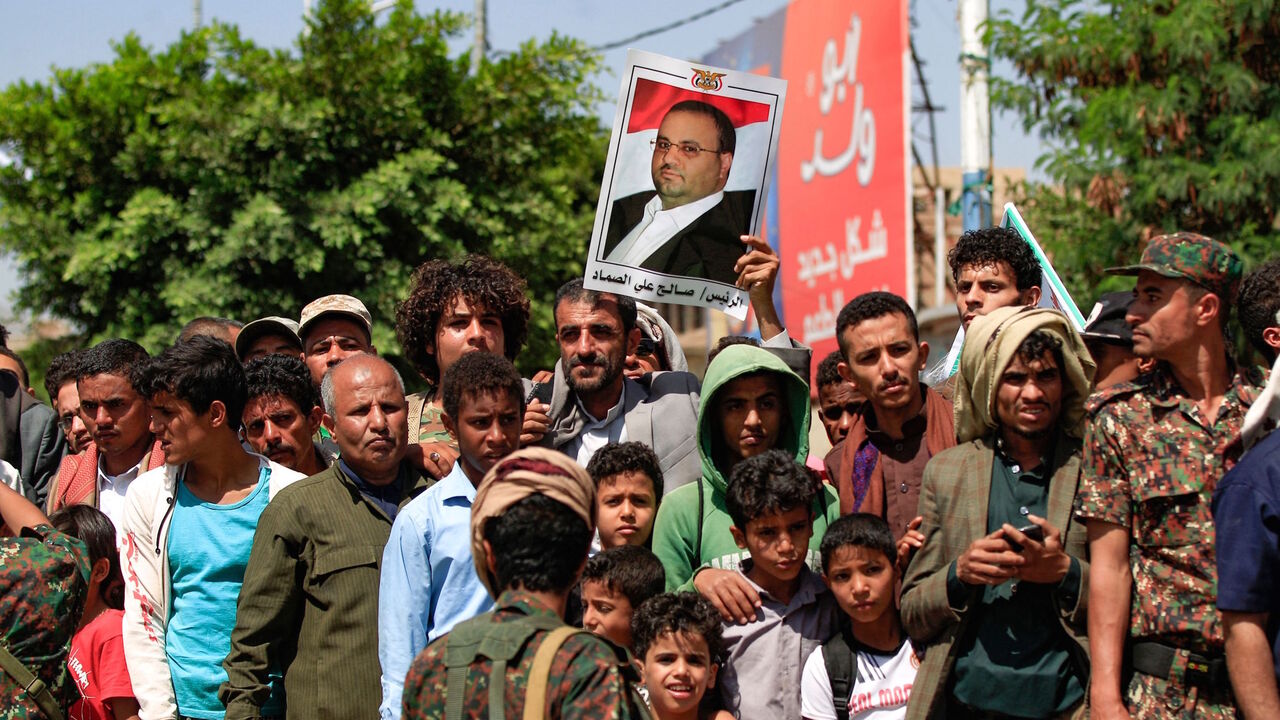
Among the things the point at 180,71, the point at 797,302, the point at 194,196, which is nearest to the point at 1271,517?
the point at 194,196

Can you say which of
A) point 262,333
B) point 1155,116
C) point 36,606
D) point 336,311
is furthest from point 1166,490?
point 1155,116

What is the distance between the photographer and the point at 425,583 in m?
3.99

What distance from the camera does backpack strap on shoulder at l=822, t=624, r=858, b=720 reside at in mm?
4125

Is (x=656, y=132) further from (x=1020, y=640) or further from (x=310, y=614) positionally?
(x=1020, y=640)

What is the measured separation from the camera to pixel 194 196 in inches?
500

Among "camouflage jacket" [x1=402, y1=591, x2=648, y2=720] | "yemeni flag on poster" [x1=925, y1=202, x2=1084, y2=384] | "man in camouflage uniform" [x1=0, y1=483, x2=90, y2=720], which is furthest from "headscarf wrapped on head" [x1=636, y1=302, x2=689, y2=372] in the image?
"camouflage jacket" [x1=402, y1=591, x2=648, y2=720]

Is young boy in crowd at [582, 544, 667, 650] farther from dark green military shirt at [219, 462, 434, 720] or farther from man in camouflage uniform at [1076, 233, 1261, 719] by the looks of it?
man in camouflage uniform at [1076, 233, 1261, 719]

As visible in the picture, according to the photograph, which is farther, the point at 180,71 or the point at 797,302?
the point at 797,302

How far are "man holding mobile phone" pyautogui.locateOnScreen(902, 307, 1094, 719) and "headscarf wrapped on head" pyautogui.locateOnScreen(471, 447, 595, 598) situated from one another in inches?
51.1

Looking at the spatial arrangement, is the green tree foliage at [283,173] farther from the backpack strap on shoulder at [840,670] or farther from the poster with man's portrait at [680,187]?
the backpack strap on shoulder at [840,670]

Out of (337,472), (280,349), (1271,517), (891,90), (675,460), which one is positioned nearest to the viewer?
(1271,517)

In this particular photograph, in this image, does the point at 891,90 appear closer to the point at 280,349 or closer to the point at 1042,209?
the point at 1042,209

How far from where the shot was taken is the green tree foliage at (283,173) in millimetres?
12484

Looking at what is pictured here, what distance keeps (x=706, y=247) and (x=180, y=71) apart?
1008 cm
